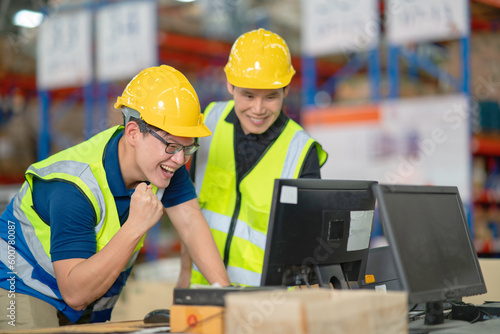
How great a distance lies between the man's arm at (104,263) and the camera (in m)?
1.89

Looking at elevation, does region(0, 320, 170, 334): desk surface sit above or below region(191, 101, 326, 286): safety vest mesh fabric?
below

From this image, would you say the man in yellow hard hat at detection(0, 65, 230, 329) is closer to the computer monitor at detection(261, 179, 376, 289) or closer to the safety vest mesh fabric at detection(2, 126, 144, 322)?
the safety vest mesh fabric at detection(2, 126, 144, 322)

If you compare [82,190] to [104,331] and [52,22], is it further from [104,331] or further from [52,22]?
[52,22]

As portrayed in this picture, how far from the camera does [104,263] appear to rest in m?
1.89

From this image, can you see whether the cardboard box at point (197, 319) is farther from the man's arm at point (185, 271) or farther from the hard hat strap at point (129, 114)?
the man's arm at point (185, 271)

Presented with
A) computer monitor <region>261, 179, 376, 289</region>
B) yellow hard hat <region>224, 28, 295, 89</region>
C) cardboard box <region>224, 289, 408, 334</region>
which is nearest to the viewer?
cardboard box <region>224, 289, 408, 334</region>

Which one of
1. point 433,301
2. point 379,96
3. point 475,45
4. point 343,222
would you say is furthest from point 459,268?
point 475,45

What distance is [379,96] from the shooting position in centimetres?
569

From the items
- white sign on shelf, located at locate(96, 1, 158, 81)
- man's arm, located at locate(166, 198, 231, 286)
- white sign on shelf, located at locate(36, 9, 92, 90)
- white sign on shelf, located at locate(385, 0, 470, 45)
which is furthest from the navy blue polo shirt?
white sign on shelf, located at locate(36, 9, 92, 90)

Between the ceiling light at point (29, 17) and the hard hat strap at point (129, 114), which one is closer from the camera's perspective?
the hard hat strap at point (129, 114)

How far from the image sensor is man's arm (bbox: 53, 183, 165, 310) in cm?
189

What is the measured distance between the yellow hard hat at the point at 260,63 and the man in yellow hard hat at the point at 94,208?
557 mm

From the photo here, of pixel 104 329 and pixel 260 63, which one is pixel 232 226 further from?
pixel 104 329

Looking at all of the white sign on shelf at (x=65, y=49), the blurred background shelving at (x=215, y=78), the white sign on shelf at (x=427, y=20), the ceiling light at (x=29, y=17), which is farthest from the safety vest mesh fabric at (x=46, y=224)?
the ceiling light at (x=29, y=17)
